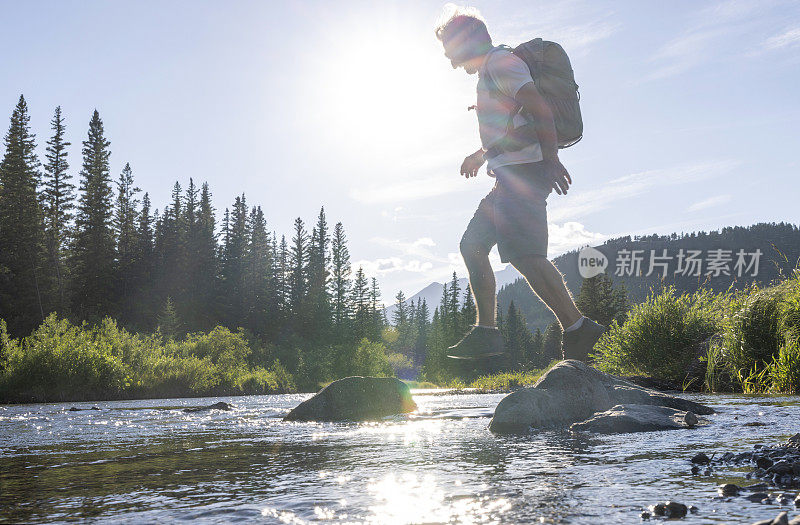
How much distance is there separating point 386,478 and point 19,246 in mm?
55975

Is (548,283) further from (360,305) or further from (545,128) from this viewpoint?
(360,305)

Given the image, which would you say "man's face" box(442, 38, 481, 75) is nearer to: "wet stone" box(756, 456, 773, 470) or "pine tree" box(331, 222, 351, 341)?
"wet stone" box(756, 456, 773, 470)

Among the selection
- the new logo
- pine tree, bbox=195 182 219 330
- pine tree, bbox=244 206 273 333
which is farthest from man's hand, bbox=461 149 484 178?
pine tree, bbox=244 206 273 333

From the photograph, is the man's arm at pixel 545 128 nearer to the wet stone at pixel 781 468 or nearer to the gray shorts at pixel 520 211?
the gray shorts at pixel 520 211

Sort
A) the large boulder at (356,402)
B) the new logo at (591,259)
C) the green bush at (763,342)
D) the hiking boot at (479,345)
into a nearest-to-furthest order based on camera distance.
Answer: the hiking boot at (479,345) → the green bush at (763,342) → the large boulder at (356,402) → the new logo at (591,259)

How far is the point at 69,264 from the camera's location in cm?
5959

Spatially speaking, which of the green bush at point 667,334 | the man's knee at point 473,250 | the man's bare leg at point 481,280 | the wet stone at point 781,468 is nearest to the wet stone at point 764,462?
the wet stone at point 781,468

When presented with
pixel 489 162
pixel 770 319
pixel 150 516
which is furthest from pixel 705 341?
pixel 150 516

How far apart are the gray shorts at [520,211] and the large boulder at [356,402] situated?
19.1 ft

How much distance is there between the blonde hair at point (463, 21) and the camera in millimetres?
4625

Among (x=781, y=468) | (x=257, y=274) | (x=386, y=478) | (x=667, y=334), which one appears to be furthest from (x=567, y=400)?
(x=257, y=274)

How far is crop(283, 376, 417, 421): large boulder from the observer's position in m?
9.58

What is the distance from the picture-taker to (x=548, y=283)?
430 centimetres

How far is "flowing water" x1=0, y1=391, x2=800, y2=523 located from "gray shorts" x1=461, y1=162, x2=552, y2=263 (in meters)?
1.56
